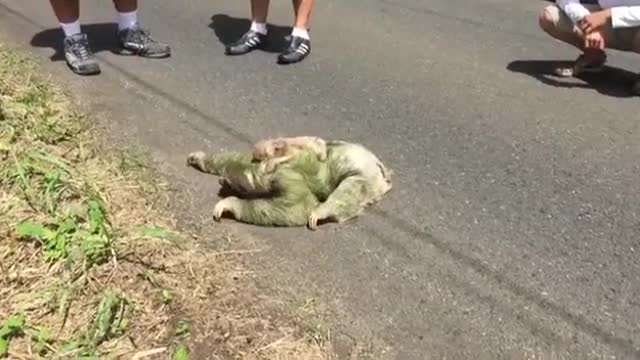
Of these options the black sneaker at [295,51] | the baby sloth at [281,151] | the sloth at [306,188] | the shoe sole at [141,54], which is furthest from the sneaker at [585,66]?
the shoe sole at [141,54]

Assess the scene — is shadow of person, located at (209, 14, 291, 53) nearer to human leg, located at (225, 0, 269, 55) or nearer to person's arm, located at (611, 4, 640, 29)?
human leg, located at (225, 0, 269, 55)

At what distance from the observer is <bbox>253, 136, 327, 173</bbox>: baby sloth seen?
3.84 m

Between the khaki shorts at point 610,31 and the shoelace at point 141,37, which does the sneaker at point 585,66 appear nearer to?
the khaki shorts at point 610,31

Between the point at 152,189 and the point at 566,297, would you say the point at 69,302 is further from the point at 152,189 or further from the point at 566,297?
the point at 566,297

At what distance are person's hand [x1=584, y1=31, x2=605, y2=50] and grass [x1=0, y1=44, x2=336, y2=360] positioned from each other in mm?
3096

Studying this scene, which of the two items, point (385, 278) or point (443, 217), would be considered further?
point (443, 217)

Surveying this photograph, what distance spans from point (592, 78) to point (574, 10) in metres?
0.55

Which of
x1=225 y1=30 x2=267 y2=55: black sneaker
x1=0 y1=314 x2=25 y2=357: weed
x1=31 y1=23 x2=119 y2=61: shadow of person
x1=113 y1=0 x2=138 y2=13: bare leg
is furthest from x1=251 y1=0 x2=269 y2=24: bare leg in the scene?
x1=0 y1=314 x2=25 y2=357: weed

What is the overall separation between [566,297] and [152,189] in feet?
6.56

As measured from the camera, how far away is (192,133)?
4785 millimetres

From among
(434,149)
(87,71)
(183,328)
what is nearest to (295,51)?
(87,71)

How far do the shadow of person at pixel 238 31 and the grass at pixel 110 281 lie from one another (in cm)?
276

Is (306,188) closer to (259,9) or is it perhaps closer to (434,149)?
(434,149)

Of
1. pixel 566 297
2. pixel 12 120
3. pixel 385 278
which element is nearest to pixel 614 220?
pixel 566 297
